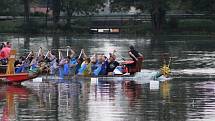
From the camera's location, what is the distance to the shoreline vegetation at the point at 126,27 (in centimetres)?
8994

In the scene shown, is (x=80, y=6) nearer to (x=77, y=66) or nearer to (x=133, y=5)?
(x=133, y=5)

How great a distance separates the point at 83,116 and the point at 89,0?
7465cm

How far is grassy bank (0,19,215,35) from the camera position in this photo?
90.0 metres

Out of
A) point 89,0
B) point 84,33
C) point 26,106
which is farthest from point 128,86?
point 89,0

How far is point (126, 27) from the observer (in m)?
92.9

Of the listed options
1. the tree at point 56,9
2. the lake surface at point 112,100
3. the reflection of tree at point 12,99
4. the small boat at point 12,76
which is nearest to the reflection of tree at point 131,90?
the lake surface at point 112,100

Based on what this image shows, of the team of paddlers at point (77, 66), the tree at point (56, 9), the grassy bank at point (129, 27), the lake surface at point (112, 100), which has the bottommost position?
the lake surface at point (112, 100)

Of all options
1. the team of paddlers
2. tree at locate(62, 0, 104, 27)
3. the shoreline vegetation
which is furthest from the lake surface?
tree at locate(62, 0, 104, 27)

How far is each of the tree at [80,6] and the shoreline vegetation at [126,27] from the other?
1.30 metres

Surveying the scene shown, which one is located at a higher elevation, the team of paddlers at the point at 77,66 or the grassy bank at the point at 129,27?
the grassy bank at the point at 129,27

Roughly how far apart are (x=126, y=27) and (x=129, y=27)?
1.74 feet

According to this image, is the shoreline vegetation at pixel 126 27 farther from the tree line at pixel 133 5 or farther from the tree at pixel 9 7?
the tree at pixel 9 7

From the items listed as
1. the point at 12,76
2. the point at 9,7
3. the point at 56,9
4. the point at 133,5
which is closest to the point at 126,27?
the point at 133,5

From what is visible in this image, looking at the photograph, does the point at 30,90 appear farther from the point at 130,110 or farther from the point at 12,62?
the point at 130,110
